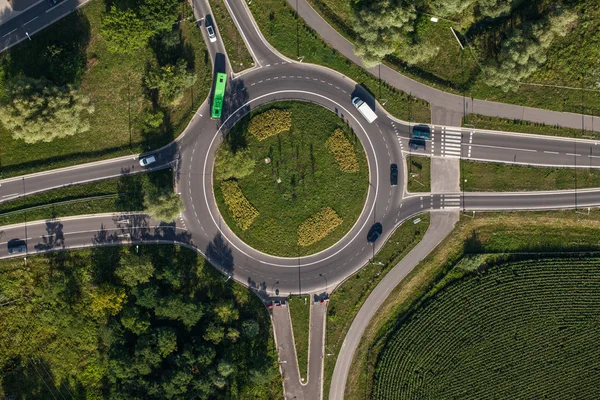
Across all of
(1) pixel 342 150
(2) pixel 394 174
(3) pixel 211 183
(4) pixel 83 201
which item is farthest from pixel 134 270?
(2) pixel 394 174

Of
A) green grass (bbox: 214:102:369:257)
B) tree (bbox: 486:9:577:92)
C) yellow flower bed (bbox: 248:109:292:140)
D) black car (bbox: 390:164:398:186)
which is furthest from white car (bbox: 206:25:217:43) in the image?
tree (bbox: 486:9:577:92)

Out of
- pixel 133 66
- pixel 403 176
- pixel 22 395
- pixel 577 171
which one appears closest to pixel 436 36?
pixel 403 176

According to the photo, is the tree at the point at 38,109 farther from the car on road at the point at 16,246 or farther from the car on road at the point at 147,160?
the car on road at the point at 16,246

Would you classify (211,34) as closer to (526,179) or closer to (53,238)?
(53,238)

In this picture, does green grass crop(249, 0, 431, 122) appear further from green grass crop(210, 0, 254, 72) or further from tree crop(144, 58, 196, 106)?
tree crop(144, 58, 196, 106)

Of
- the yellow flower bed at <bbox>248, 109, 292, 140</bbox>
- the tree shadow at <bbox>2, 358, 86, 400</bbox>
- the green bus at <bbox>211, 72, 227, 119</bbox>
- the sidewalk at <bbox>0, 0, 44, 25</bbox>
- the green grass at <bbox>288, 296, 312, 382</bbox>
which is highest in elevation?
the sidewalk at <bbox>0, 0, 44, 25</bbox>

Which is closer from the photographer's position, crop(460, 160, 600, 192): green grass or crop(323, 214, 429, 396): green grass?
crop(460, 160, 600, 192): green grass
